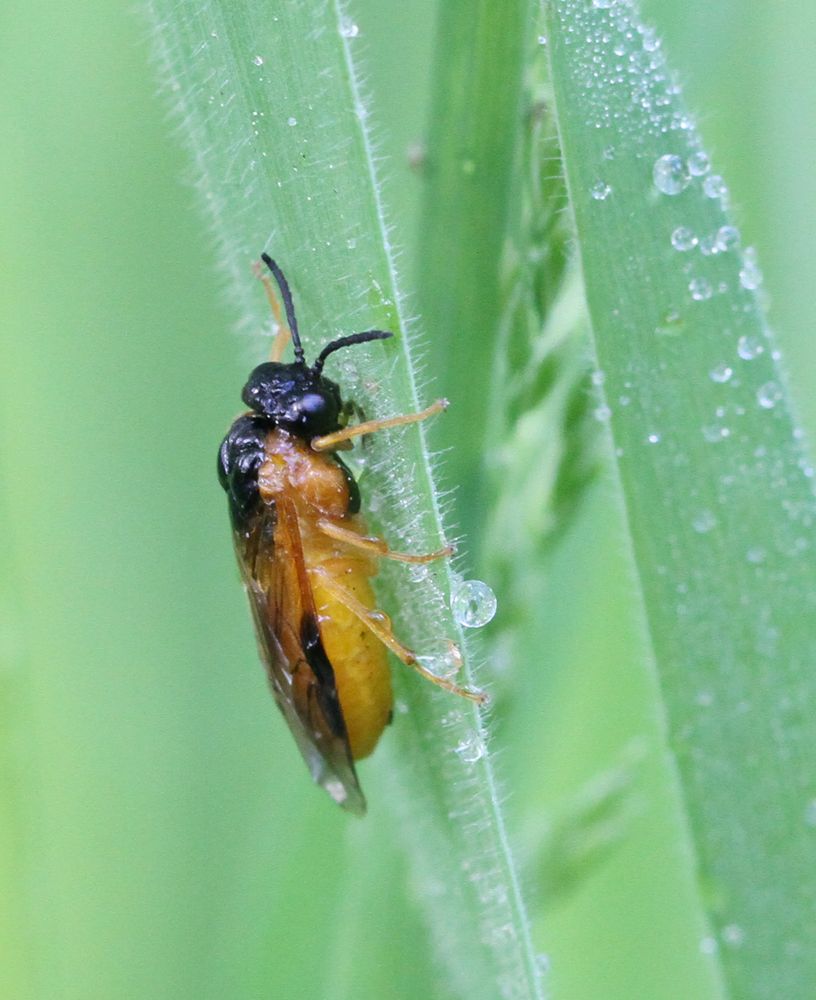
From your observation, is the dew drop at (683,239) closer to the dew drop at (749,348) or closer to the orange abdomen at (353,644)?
the dew drop at (749,348)

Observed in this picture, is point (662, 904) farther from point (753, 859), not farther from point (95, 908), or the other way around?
point (95, 908)

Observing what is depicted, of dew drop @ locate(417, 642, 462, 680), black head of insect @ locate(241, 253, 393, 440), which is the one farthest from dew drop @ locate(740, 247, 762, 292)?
black head of insect @ locate(241, 253, 393, 440)

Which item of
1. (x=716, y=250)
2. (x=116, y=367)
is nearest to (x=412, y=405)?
(x=716, y=250)

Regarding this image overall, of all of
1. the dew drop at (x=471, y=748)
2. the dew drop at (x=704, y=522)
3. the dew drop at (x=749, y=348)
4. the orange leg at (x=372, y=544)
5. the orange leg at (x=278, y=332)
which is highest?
the orange leg at (x=278, y=332)

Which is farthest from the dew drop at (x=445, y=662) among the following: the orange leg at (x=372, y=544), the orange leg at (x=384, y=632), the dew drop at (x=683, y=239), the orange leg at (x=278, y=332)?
the orange leg at (x=278, y=332)

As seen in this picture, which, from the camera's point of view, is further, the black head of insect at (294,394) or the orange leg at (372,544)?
the black head of insect at (294,394)
